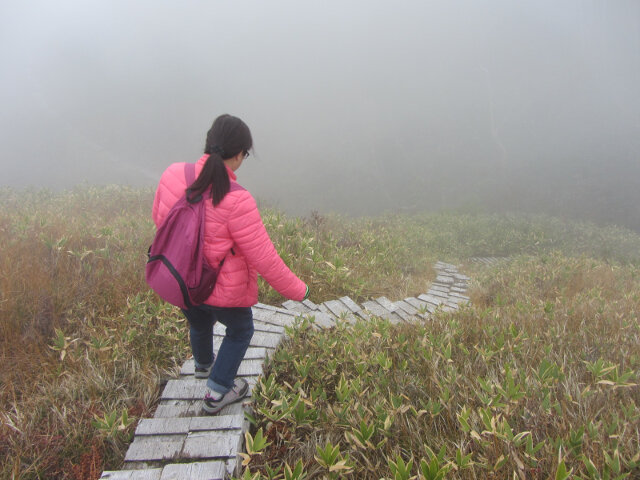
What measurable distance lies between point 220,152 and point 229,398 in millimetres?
1690

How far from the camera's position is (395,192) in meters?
22.5

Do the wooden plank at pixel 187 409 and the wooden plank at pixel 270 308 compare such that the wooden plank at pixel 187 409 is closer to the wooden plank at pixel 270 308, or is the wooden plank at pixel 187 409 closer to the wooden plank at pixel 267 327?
the wooden plank at pixel 267 327

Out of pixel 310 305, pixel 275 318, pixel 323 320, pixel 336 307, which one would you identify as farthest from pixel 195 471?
pixel 336 307

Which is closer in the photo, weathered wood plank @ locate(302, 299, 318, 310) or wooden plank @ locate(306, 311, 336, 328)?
wooden plank @ locate(306, 311, 336, 328)

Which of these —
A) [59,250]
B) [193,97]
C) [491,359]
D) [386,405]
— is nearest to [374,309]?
[491,359]

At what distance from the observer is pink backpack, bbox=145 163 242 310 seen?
1.85 m

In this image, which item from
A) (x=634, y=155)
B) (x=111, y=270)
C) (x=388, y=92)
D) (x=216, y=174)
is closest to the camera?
(x=216, y=174)

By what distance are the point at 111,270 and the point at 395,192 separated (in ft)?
66.7

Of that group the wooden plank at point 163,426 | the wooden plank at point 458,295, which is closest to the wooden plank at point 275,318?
the wooden plank at point 163,426

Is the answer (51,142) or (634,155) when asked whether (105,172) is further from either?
(634,155)

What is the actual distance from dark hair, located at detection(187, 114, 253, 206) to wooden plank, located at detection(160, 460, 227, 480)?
1457 mm

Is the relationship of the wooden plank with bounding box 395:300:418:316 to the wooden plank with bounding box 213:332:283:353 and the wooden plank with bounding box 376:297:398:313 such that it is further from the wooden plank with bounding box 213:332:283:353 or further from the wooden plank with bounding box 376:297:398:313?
the wooden plank with bounding box 213:332:283:353

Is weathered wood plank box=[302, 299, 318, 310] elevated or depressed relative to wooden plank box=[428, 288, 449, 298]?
elevated

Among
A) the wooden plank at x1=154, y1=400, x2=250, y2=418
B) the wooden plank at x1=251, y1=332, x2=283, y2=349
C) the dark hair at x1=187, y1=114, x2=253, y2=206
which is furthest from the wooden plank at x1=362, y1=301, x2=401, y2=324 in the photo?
the dark hair at x1=187, y1=114, x2=253, y2=206
